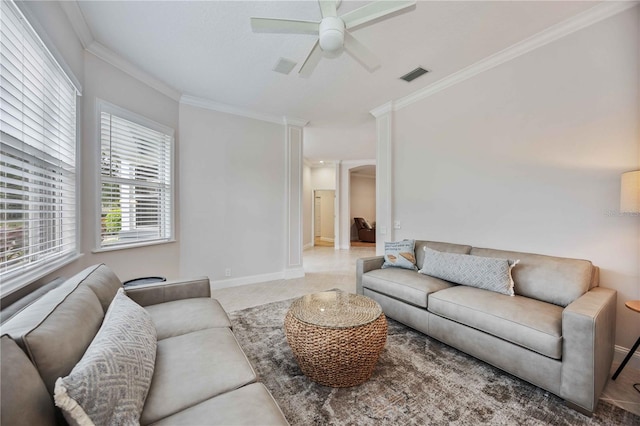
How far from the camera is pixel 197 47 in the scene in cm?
259

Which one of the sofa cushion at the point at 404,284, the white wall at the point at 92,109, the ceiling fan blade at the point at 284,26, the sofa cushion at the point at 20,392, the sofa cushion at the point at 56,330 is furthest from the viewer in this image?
the sofa cushion at the point at 404,284

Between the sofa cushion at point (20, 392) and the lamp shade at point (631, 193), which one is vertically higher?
the lamp shade at point (631, 193)

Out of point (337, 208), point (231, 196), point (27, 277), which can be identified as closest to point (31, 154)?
point (27, 277)

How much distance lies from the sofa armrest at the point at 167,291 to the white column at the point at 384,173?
2.71 meters

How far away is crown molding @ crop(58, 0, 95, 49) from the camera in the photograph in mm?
2008

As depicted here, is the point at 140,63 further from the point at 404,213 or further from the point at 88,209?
the point at 404,213

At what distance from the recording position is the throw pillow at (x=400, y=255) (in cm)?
309

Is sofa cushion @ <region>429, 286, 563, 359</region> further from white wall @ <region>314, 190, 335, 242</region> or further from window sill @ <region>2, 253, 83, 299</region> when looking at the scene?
white wall @ <region>314, 190, 335, 242</region>

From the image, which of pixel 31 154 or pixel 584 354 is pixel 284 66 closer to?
pixel 31 154

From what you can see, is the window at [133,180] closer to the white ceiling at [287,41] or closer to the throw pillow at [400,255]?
the white ceiling at [287,41]

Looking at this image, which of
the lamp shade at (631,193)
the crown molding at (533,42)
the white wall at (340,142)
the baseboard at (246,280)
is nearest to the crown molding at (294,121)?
the white wall at (340,142)

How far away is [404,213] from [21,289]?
3780 mm

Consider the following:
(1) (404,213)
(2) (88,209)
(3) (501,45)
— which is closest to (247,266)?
(2) (88,209)

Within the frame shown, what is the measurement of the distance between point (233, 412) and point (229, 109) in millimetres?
4027
